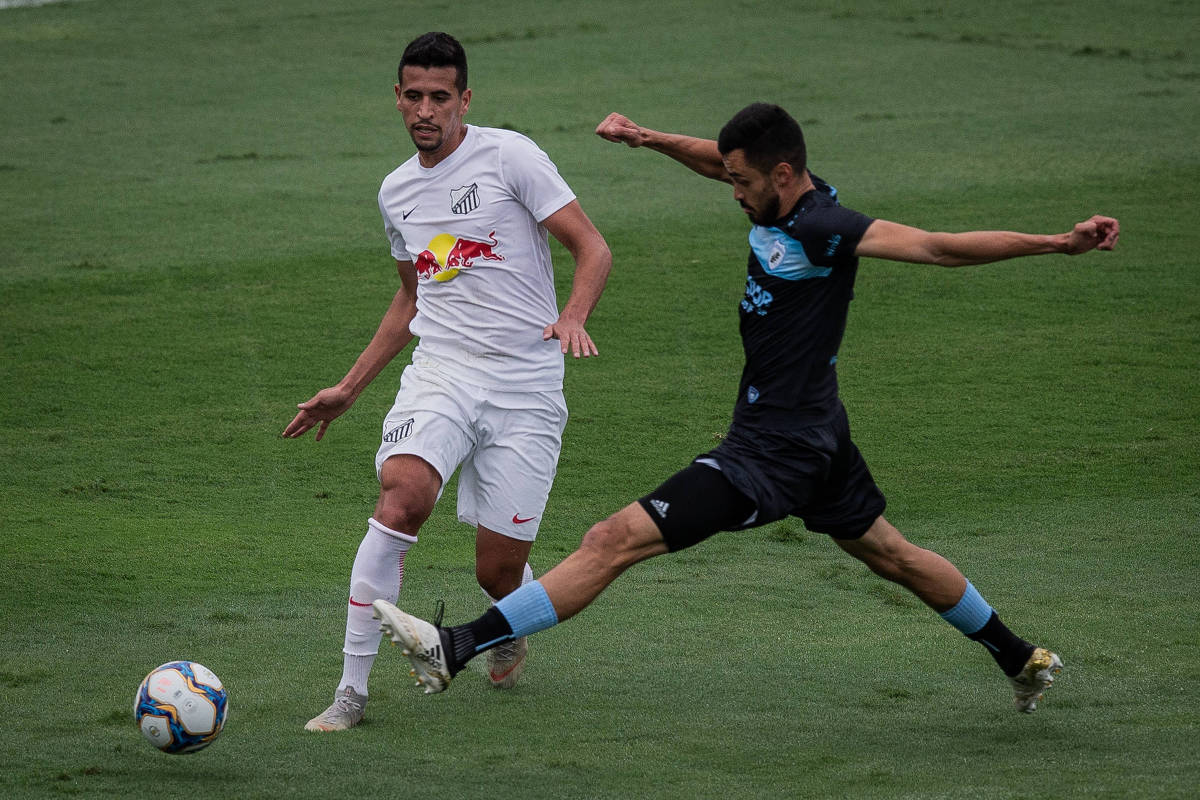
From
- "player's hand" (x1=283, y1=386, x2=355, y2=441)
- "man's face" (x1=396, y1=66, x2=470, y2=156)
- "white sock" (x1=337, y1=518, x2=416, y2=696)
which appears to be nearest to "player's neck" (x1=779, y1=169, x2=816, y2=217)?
"man's face" (x1=396, y1=66, x2=470, y2=156)

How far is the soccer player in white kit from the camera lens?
5211mm

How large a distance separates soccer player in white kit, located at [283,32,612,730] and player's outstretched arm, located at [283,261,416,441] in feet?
0.60

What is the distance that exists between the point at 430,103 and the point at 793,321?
61.2 inches

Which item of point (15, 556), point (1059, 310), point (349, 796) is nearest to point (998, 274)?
point (1059, 310)

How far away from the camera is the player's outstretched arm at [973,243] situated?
4.23m

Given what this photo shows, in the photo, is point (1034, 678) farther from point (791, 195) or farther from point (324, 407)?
point (324, 407)

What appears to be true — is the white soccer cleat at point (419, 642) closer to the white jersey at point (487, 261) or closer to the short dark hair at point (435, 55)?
the white jersey at point (487, 261)

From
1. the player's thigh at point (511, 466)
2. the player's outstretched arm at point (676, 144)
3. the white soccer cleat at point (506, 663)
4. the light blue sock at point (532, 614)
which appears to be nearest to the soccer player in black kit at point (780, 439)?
the light blue sock at point (532, 614)

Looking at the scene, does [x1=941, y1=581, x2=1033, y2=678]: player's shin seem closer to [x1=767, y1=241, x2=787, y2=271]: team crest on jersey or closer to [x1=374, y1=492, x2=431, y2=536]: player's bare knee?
[x1=767, y1=241, x2=787, y2=271]: team crest on jersey

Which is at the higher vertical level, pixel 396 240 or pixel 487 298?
pixel 396 240

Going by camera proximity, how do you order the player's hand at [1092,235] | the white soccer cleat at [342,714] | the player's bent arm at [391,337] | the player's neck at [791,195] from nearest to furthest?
the player's hand at [1092,235] < the player's neck at [791,195] < the white soccer cleat at [342,714] < the player's bent arm at [391,337]

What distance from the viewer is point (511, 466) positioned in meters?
5.23

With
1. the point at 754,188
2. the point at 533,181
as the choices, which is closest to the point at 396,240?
the point at 533,181

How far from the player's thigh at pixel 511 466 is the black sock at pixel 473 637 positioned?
2.34 ft
